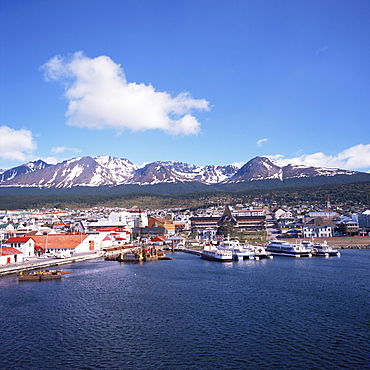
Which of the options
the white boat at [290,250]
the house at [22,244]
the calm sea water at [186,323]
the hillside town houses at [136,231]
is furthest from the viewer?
the white boat at [290,250]

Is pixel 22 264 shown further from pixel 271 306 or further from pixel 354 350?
pixel 354 350

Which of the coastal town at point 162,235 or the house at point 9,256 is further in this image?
the coastal town at point 162,235

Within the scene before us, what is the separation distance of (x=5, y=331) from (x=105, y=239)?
56.7 metres

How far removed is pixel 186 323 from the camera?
75.8 feet

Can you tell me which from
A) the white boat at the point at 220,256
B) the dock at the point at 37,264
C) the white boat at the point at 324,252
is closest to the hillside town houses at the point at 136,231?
the dock at the point at 37,264

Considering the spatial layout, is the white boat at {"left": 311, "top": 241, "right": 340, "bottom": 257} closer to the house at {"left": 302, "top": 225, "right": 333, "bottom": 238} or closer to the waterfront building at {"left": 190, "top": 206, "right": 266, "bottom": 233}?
the house at {"left": 302, "top": 225, "right": 333, "bottom": 238}

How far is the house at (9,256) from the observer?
45.0 meters

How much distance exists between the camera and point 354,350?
18.4 m

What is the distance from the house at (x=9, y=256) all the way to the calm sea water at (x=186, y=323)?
723 centimetres

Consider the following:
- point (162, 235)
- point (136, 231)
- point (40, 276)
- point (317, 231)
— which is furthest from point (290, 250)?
point (136, 231)

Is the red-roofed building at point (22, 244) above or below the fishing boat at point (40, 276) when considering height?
above

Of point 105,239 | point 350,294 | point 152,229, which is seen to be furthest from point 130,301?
point 152,229

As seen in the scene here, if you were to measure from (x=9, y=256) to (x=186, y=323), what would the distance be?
107 ft

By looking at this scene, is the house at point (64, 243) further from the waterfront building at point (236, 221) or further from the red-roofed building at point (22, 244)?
the waterfront building at point (236, 221)
